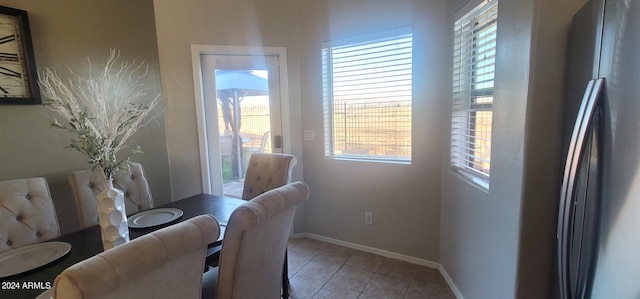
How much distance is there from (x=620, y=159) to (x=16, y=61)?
302 cm

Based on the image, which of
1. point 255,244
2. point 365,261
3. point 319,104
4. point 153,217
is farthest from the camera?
point 319,104

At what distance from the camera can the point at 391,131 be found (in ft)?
8.81

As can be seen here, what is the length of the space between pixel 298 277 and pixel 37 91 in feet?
7.55

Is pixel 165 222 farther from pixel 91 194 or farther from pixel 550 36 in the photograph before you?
pixel 550 36

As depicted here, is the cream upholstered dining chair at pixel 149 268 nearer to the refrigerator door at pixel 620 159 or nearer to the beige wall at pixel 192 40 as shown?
the refrigerator door at pixel 620 159

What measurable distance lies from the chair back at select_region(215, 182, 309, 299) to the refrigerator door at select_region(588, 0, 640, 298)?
1.07m

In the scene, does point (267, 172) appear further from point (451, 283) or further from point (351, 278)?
point (451, 283)

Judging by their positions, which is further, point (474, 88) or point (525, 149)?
point (474, 88)

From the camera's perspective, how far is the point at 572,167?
0.94 meters

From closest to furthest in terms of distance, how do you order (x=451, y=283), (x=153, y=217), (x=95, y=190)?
(x=153, y=217), (x=95, y=190), (x=451, y=283)

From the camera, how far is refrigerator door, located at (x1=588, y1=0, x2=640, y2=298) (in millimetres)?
746

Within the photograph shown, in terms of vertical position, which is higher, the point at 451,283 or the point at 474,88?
the point at 474,88

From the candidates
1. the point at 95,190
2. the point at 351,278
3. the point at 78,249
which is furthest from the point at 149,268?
the point at 351,278

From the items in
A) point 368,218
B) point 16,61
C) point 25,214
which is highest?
point 16,61
